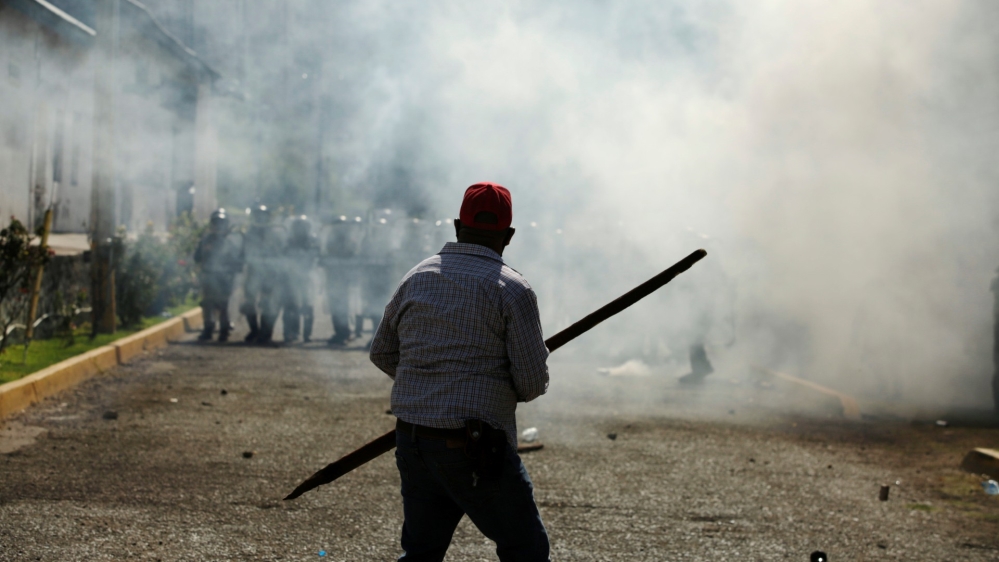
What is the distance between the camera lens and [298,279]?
35.7ft

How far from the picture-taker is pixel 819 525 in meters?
4.21

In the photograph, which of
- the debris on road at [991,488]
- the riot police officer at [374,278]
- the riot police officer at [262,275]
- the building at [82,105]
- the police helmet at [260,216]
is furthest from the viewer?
the riot police officer at [374,278]

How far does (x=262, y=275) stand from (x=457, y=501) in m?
8.80

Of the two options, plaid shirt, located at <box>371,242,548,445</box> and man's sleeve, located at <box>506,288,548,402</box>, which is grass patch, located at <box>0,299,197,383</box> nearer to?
plaid shirt, located at <box>371,242,548,445</box>


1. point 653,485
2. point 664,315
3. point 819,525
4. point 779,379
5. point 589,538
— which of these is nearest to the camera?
point 589,538

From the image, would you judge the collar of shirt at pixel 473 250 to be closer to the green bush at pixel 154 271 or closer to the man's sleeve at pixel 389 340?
the man's sleeve at pixel 389 340

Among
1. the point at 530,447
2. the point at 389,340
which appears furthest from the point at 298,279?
the point at 389,340

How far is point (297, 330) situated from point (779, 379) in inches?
211

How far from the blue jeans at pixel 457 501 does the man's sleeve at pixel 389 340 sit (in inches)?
9.3

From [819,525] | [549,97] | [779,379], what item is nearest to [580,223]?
[549,97]

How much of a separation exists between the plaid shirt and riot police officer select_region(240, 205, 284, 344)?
8.34m

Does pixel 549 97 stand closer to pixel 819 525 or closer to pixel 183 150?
pixel 183 150

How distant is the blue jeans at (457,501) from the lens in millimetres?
2326

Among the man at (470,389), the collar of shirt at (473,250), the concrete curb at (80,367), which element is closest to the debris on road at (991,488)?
the man at (470,389)
